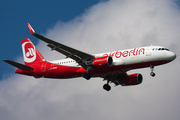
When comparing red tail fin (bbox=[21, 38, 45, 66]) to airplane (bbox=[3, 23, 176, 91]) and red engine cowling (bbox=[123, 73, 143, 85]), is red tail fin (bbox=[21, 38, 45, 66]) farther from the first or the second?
red engine cowling (bbox=[123, 73, 143, 85])

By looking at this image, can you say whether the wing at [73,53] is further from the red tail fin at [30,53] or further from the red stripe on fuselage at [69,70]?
the red tail fin at [30,53]

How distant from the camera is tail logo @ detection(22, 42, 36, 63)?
2324 inches

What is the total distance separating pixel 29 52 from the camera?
59875mm

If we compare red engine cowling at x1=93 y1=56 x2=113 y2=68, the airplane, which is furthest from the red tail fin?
red engine cowling at x1=93 y1=56 x2=113 y2=68

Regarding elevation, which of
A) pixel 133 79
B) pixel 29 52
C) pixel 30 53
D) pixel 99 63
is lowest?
pixel 99 63

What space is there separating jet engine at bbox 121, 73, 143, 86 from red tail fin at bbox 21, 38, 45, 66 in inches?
586

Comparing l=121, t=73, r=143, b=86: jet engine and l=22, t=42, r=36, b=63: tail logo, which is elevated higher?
l=22, t=42, r=36, b=63: tail logo

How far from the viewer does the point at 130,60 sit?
4850 cm

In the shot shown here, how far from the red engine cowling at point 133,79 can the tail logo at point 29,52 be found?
16.7 m

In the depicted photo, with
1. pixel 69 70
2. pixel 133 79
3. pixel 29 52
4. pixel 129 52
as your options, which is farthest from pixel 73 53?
pixel 29 52

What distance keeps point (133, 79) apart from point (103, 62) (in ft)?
33.6

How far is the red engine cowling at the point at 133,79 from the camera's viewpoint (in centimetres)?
5669

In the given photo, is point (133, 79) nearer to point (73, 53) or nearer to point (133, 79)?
point (133, 79)

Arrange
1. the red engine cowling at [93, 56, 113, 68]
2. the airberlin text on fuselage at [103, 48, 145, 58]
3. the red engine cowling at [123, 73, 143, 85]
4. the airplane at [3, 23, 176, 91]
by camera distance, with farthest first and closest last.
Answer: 1. the red engine cowling at [123, 73, 143, 85]
2. the airberlin text on fuselage at [103, 48, 145, 58]
3. the red engine cowling at [93, 56, 113, 68]
4. the airplane at [3, 23, 176, 91]
